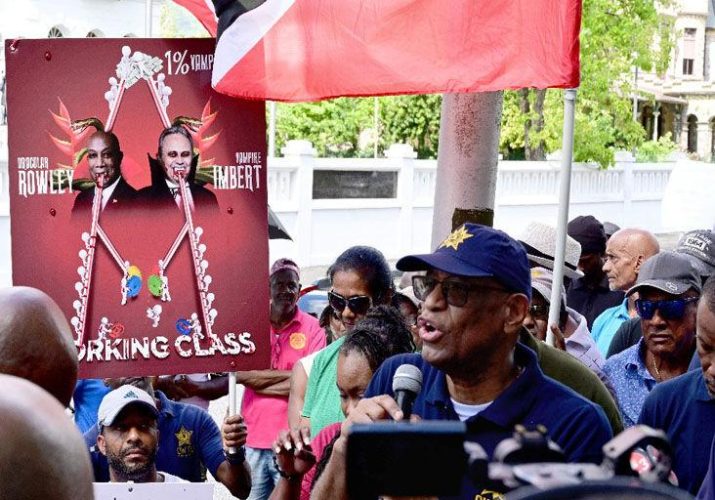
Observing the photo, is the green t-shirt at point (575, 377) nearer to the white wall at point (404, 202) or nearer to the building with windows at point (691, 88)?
the white wall at point (404, 202)

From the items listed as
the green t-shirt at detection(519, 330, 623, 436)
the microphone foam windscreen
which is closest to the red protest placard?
the green t-shirt at detection(519, 330, 623, 436)

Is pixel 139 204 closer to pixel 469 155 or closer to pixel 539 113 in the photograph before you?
pixel 469 155

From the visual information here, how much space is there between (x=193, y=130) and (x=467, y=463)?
13.1 feet

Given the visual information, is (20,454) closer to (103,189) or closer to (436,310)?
(436,310)

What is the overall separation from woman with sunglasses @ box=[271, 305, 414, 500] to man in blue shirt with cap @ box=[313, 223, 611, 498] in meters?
0.40

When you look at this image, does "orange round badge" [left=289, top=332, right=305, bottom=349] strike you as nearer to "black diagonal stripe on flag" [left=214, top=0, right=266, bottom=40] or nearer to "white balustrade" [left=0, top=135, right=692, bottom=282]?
"black diagonal stripe on flag" [left=214, top=0, right=266, bottom=40]

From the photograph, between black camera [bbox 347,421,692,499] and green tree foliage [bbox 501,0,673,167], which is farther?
green tree foliage [bbox 501,0,673,167]

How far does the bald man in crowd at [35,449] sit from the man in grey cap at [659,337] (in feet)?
13.1

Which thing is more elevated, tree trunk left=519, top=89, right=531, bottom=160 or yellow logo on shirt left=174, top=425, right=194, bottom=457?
tree trunk left=519, top=89, right=531, bottom=160

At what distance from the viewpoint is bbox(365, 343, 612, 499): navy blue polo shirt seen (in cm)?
344

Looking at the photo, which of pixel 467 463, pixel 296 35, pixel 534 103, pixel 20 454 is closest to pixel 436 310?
pixel 467 463

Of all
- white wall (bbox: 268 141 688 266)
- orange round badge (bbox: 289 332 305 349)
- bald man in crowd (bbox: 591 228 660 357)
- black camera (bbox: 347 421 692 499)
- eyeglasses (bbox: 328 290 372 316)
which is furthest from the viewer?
white wall (bbox: 268 141 688 266)

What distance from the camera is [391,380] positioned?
3.80 metres

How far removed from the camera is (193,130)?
18.3 feet
